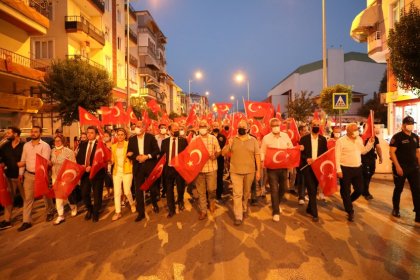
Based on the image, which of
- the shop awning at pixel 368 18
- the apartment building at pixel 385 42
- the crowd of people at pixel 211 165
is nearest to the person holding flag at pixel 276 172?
the crowd of people at pixel 211 165

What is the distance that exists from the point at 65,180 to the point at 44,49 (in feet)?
80.4

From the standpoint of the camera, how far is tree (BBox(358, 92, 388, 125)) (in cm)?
4892

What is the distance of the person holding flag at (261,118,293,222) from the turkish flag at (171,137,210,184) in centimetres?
120

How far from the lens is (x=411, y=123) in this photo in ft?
21.0

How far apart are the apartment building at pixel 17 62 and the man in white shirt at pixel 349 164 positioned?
1706 cm

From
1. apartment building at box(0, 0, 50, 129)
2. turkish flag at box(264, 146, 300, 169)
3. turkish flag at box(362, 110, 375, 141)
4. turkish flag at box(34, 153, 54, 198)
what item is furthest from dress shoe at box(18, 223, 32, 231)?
apartment building at box(0, 0, 50, 129)

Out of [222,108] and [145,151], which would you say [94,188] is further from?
[222,108]

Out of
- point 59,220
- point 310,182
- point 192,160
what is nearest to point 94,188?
point 59,220

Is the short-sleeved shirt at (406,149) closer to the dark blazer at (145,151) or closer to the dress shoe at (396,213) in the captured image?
the dress shoe at (396,213)

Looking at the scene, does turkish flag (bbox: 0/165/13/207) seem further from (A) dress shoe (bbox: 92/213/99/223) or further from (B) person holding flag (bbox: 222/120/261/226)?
(B) person holding flag (bbox: 222/120/261/226)

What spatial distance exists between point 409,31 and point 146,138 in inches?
304

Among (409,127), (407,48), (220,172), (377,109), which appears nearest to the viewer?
(409,127)

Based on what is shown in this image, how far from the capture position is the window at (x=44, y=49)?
27631 millimetres

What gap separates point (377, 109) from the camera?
5088 centimetres
